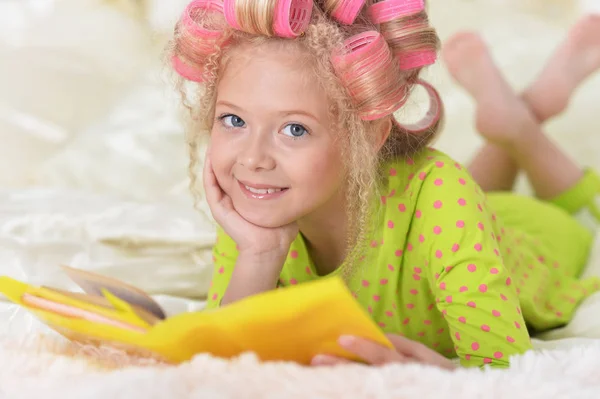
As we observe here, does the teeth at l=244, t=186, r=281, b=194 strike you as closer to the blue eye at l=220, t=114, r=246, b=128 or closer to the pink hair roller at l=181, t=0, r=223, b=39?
the blue eye at l=220, t=114, r=246, b=128

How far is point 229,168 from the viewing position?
93 cm

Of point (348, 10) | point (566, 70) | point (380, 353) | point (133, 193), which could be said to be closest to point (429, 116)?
point (348, 10)

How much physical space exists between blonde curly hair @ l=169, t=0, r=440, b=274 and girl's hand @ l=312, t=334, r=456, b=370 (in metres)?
0.19

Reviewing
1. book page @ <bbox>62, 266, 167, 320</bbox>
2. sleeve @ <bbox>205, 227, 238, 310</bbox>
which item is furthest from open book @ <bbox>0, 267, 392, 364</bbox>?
sleeve @ <bbox>205, 227, 238, 310</bbox>

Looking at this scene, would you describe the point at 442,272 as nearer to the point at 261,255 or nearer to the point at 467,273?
the point at 467,273

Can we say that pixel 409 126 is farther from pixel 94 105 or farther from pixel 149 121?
pixel 94 105

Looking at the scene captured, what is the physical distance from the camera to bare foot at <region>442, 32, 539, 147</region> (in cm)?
143

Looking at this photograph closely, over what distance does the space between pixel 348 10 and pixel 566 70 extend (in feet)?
2.59

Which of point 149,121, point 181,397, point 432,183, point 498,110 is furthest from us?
point 149,121

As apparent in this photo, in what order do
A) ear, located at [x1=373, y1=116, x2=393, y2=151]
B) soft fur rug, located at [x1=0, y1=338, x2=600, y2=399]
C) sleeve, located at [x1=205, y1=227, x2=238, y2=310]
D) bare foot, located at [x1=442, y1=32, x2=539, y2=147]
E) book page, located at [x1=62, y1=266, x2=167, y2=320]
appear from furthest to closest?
bare foot, located at [x1=442, y1=32, x2=539, y2=147]
sleeve, located at [x1=205, y1=227, x2=238, y2=310]
ear, located at [x1=373, y1=116, x2=393, y2=151]
book page, located at [x1=62, y1=266, x2=167, y2=320]
soft fur rug, located at [x1=0, y1=338, x2=600, y2=399]

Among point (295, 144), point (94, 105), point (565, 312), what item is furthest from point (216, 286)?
point (94, 105)

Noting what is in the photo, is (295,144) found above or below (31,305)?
above

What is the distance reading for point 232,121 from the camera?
36.0 inches

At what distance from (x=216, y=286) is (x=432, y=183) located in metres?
0.33
